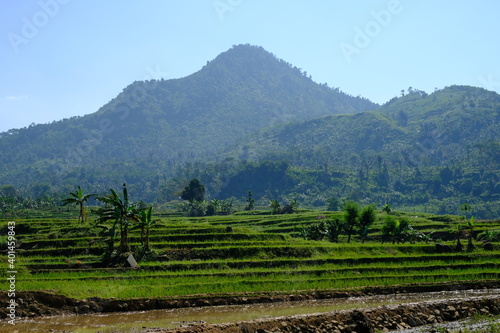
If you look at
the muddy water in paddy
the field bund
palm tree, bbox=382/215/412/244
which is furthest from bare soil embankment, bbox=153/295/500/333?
palm tree, bbox=382/215/412/244

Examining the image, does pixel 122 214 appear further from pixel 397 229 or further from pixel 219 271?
pixel 397 229

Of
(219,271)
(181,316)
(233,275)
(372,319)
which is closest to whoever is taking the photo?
(372,319)

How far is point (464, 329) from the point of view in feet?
72.6

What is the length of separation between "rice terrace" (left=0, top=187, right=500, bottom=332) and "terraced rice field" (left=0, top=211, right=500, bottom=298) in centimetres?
8

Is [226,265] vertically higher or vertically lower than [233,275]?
higher

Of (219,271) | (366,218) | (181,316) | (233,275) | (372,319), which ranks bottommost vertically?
(181,316)

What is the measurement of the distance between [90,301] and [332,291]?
14051 mm

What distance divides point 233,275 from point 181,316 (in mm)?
8589

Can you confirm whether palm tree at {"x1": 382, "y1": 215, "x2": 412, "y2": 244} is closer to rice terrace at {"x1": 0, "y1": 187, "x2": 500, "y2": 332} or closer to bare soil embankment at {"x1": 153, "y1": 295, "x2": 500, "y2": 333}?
rice terrace at {"x1": 0, "y1": 187, "x2": 500, "y2": 332}

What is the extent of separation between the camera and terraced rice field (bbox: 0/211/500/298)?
99.1ft

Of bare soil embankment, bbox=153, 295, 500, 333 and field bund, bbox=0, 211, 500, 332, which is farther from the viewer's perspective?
field bund, bbox=0, 211, 500, 332

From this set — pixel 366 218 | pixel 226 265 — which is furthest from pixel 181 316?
pixel 366 218

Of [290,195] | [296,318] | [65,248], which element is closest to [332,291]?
[296,318]

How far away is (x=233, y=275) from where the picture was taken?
3362 centimetres
